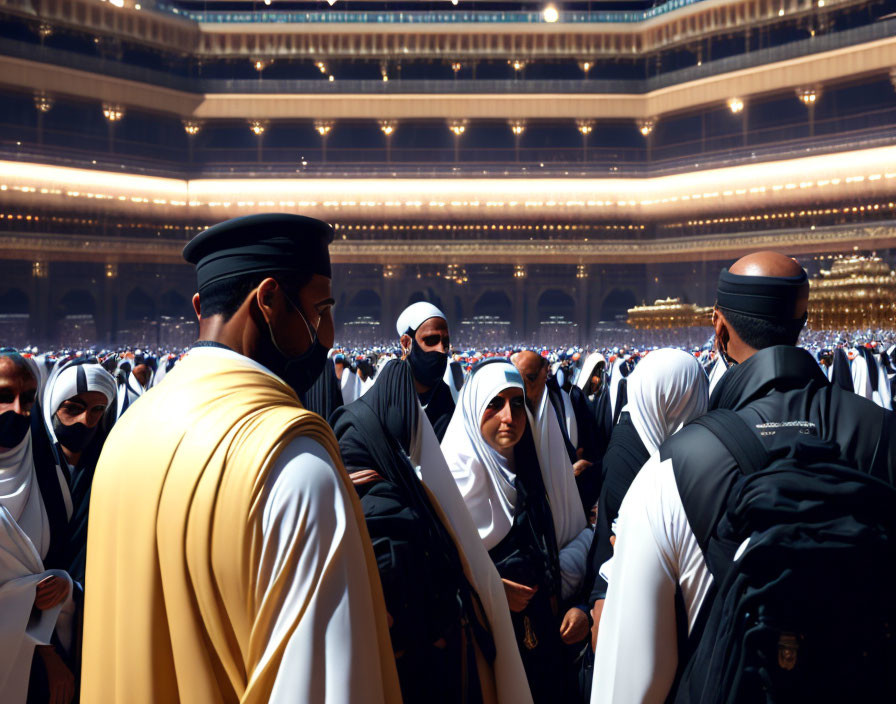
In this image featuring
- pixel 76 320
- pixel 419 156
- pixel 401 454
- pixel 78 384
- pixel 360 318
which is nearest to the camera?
pixel 401 454

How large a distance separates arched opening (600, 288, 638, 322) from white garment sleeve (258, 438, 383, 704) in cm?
2398

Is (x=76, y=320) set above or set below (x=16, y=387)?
below

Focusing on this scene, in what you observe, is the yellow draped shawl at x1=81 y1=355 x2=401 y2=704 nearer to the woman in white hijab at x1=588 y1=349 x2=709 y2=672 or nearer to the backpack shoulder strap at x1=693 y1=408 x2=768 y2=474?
the backpack shoulder strap at x1=693 y1=408 x2=768 y2=474

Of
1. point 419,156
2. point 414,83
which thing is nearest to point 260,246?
point 419,156

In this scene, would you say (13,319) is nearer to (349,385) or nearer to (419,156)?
(419,156)

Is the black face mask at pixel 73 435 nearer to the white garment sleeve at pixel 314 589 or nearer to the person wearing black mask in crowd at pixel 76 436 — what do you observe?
the person wearing black mask in crowd at pixel 76 436

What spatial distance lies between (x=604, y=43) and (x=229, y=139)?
1051 centimetres

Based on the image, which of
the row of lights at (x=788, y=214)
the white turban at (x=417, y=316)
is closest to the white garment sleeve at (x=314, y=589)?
the white turban at (x=417, y=316)

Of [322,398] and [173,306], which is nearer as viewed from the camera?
[322,398]

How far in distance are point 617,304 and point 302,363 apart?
2416 cm

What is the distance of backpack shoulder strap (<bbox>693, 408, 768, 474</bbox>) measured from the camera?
1.49 m

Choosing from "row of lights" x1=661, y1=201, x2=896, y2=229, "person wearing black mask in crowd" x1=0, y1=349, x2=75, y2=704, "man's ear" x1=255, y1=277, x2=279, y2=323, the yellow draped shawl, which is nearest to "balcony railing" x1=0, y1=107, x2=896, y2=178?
"row of lights" x1=661, y1=201, x2=896, y2=229

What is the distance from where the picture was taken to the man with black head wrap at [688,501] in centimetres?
152

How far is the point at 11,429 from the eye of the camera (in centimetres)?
279
